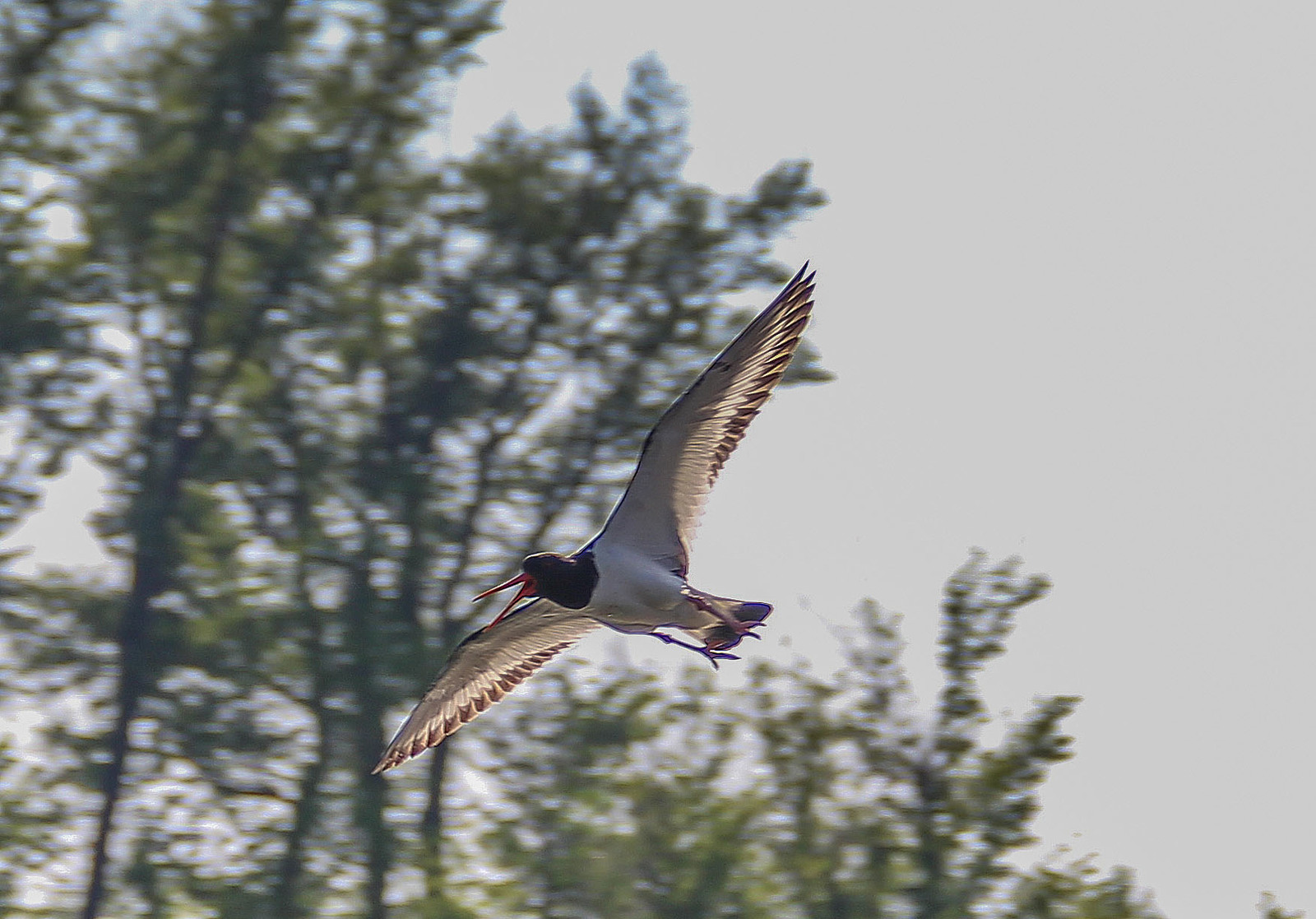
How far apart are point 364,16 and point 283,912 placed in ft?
28.8

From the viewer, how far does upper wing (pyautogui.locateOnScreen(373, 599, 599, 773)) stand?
8531 mm

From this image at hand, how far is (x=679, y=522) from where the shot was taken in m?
7.49

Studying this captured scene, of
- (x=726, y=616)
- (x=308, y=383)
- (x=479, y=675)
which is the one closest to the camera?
(x=726, y=616)

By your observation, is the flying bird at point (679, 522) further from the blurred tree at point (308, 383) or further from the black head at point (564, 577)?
the blurred tree at point (308, 383)

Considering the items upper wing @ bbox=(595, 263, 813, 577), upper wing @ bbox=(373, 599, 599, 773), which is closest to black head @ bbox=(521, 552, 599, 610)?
upper wing @ bbox=(595, 263, 813, 577)

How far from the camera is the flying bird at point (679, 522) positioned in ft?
23.3

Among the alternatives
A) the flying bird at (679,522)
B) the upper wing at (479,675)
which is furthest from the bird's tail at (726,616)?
the upper wing at (479,675)

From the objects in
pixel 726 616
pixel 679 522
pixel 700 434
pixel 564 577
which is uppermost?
pixel 700 434

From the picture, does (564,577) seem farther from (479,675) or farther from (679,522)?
(479,675)

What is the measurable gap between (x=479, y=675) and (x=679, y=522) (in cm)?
195

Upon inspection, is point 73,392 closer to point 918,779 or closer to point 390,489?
point 390,489

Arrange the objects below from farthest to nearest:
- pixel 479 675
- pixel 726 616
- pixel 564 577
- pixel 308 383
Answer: pixel 308 383, pixel 479 675, pixel 564 577, pixel 726 616

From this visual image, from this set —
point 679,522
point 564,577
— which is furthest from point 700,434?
point 564,577

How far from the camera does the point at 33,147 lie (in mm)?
16125
